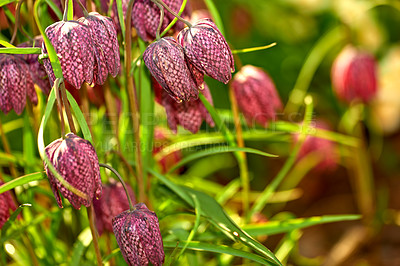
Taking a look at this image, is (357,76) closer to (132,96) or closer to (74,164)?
(132,96)

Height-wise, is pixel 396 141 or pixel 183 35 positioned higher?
pixel 183 35

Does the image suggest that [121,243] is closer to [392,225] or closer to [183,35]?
[183,35]

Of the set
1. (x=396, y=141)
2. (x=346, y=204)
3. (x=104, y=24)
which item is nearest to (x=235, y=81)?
(x=104, y=24)

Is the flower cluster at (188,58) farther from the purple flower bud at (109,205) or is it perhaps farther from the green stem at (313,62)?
the green stem at (313,62)

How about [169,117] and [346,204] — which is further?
[346,204]

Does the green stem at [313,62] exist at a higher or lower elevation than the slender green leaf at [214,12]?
lower

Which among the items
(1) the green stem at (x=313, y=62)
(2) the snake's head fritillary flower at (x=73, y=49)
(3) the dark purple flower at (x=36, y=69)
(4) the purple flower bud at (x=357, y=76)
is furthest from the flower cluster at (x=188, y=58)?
(1) the green stem at (x=313, y=62)
